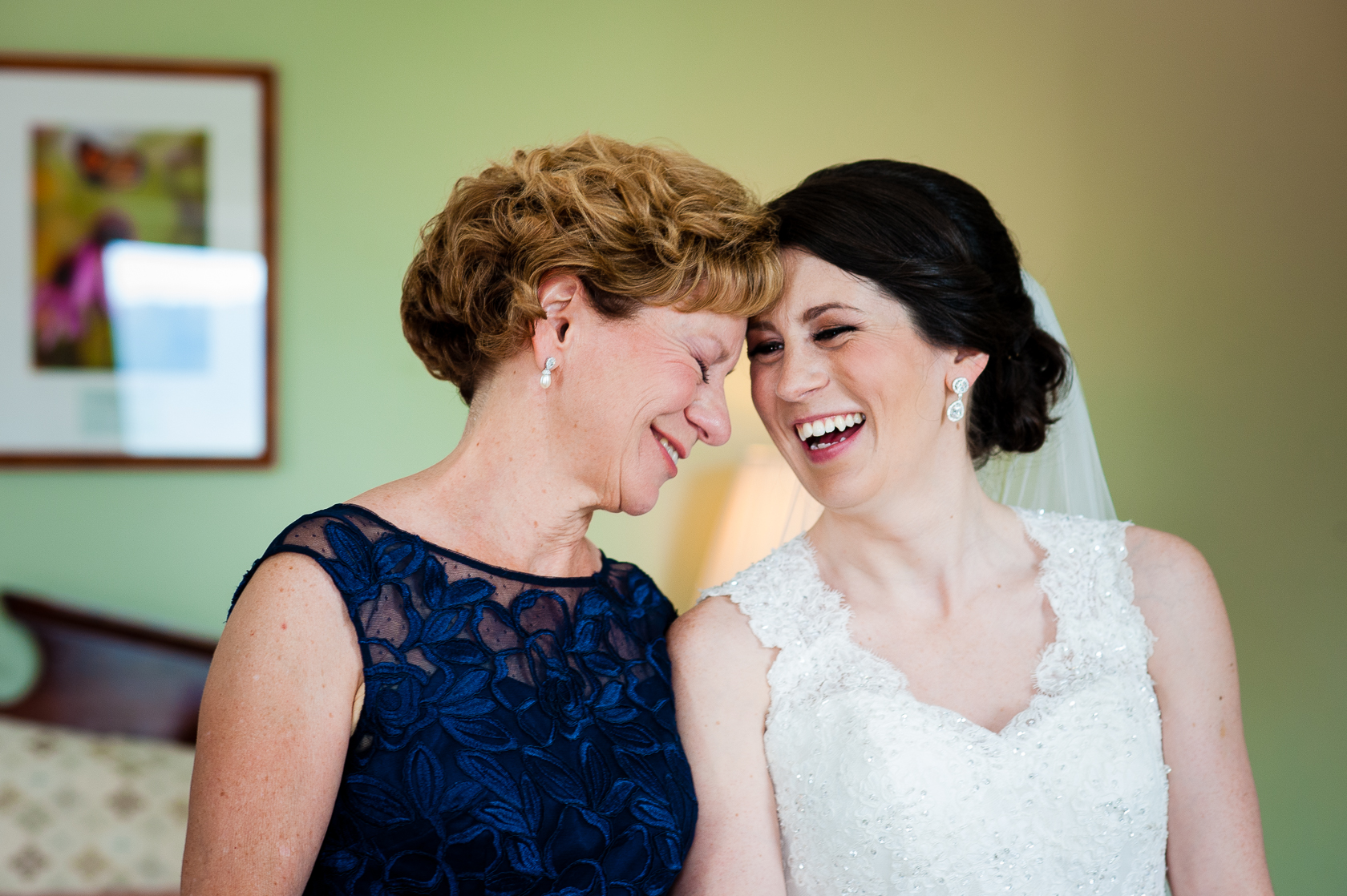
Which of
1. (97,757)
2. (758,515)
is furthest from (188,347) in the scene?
(758,515)

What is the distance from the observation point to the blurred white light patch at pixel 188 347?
9.01 feet

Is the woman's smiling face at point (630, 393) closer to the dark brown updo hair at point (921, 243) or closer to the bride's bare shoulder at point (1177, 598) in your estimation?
the dark brown updo hair at point (921, 243)

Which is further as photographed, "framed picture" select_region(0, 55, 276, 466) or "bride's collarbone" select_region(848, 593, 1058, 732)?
"framed picture" select_region(0, 55, 276, 466)

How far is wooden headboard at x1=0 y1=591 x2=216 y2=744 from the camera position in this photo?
105 inches

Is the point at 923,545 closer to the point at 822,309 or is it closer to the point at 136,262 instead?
the point at 822,309

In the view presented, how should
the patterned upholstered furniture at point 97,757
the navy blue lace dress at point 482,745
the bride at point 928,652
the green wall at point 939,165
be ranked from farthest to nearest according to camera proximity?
the green wall at point 939,165
the patterned upholstered furniture at point 97,757
the bride at point 928,652
the navy blue lace dress at point 482,745

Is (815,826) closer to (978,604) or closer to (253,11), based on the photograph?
(978,604)

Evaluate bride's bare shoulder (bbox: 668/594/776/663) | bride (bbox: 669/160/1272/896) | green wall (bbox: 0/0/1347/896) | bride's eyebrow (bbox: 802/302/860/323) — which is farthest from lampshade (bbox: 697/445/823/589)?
bride's eyebrow (bbox: 802/302/860/323)

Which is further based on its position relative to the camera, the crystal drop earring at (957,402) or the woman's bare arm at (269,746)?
the crystal drop earring at (957,402)

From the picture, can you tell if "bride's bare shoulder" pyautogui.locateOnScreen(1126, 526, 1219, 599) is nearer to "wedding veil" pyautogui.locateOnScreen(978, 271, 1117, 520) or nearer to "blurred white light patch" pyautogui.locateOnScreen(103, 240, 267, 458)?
"wedding veil" pyautogui.locateOnScreen(978, 271, 1117, 520)

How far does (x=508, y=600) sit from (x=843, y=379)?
1.92 feet

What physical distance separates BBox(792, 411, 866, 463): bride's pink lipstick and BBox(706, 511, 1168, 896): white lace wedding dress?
28 cm

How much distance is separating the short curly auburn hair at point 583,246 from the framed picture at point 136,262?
1.49 m

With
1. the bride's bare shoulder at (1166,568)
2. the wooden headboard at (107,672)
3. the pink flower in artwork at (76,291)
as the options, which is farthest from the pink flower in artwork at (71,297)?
the bride's bare shoulder at (1166,568)
